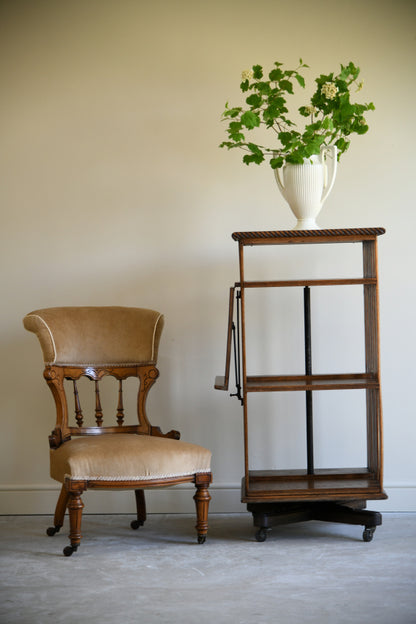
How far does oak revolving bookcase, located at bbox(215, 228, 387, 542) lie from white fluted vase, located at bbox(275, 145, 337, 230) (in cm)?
14

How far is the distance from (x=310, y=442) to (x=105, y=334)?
107 cm

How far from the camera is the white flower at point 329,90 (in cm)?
313

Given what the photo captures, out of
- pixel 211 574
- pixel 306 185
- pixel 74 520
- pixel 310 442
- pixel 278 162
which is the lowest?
pixel 211 574

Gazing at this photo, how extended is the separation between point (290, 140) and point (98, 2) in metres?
1.44

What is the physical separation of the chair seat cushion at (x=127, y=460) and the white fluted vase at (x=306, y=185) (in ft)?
3.58

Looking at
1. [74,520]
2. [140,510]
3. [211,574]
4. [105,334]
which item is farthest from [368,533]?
[105,334]

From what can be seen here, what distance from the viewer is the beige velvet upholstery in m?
3.40

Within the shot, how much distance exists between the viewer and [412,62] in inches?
148

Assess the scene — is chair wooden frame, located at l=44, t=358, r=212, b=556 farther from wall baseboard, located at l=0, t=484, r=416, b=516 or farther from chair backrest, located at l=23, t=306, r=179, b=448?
wall baseboard, located at l=0, t=484, r=416, b=516

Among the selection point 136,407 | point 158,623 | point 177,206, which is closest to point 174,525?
point 136,407

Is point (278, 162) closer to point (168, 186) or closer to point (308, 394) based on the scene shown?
point (168, 186)

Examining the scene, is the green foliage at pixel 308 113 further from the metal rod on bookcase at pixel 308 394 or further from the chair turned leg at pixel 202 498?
the chair turned leg at pixel 202 498

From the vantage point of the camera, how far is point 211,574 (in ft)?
8.98

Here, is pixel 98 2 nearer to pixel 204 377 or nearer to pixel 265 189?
pixel 265 189
